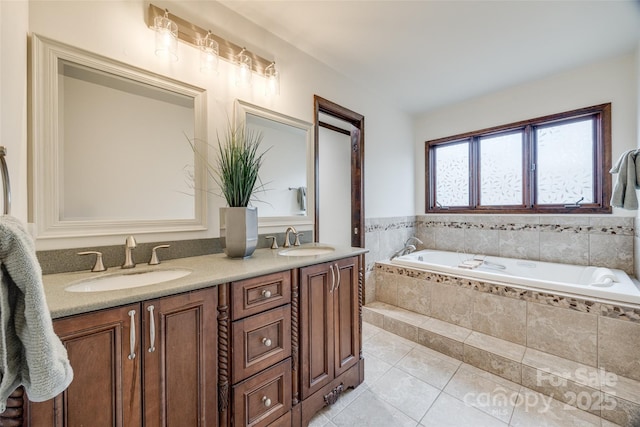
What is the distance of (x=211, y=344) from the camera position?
3.29 feet

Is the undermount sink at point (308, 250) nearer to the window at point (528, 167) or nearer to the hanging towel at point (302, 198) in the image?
the hanging towel at point (302, 198)

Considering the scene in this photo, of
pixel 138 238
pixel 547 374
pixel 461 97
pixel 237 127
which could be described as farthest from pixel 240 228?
pixel 461 97

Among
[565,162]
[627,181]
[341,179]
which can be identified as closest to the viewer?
[627,181]

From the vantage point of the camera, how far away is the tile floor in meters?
1.39

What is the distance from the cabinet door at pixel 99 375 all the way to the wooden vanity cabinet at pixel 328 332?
71 centimetres

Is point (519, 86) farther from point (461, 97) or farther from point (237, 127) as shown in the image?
point (237, 127)

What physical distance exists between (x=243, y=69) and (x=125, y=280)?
4.62ft

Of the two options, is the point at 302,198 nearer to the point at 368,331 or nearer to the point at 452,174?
the point at 368,331

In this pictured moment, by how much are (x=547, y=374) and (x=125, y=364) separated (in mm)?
2271

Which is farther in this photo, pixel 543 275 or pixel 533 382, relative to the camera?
pixel 543 275

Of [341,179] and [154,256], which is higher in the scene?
[341,179]

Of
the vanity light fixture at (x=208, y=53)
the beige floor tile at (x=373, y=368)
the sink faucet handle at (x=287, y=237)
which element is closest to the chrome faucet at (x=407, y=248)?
the beige floor tile at (x=373, y=368)

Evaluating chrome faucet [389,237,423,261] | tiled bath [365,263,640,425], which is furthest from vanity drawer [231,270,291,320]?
chrome faucet [389,237,423,261]

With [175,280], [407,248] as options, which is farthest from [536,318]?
[175,280]
